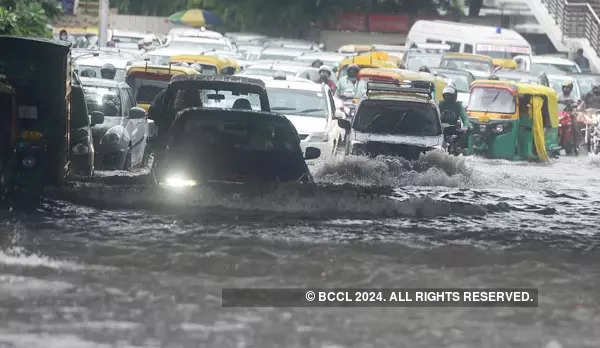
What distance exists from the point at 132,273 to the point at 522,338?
3541mm

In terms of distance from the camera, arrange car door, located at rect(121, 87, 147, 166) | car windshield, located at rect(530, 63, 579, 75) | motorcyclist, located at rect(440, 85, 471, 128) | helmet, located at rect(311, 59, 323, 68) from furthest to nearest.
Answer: car windshield, located at rect(530, 63, 579, 75), helmet, located at rect(311, 59, 323, 68), motorcyclist, located at rect(440, 85, 471, 128), car door, located at rect(121, 87, 147, 166)

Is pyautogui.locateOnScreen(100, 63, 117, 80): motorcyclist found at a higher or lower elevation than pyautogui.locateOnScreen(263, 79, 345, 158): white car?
higher

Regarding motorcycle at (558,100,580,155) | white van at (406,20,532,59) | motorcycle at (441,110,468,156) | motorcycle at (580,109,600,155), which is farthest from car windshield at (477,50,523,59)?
Result: motorcycle at (441,110,468,156)

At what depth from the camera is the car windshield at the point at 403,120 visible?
23391mm

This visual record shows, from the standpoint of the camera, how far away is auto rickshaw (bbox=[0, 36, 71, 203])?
1588 cm

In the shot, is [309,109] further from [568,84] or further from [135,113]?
[568,84]

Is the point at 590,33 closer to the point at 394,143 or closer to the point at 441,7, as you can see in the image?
the point at 441,7

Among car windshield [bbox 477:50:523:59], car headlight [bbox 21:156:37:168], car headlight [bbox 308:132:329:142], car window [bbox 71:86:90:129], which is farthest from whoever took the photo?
car windshield [bbox 477:50:523:59]

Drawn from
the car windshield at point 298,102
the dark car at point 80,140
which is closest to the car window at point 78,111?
the dark car at point 80,140

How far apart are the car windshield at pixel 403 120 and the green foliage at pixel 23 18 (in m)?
5.06

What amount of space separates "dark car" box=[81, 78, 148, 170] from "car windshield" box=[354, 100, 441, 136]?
3305mm

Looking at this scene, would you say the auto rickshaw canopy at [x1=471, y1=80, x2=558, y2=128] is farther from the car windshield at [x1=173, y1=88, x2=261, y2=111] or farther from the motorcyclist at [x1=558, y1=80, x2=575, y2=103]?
the car windshield at [x1=173, y1=88, x2=261, y2=111]

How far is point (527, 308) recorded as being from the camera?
1148cm

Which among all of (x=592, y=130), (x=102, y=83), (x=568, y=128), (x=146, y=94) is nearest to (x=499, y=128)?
(x=568, y=128)
